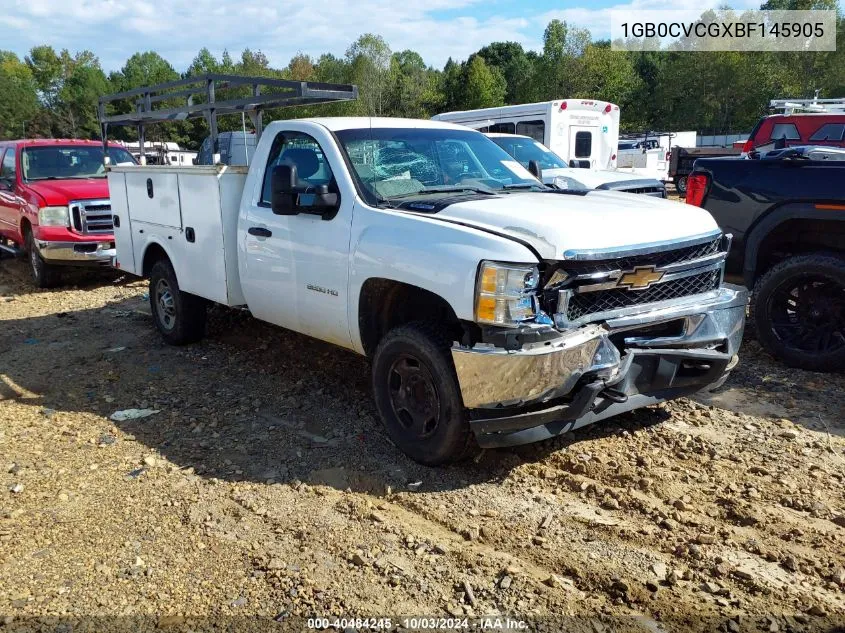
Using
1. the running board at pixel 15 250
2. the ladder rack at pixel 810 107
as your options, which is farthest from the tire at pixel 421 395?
the ladder rack at pixel 810 107

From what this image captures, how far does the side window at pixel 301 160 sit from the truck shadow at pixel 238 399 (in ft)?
5.02

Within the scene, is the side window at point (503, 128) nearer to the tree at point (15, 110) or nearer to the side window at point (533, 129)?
the side window at point (533, 129)

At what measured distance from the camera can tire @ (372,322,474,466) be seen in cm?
385

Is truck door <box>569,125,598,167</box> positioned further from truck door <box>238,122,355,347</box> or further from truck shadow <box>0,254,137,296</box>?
truck door <box>238,122,355,347</box>

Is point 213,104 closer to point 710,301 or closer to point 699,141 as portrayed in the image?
point 710,301

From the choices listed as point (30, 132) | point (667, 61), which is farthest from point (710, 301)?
point (30, 132)

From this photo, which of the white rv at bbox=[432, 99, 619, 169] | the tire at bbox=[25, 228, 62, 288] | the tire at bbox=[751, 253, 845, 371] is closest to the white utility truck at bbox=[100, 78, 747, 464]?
the tire at bbox=[751, 253, 845, 371]

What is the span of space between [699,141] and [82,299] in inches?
1941

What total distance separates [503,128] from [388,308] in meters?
13.5

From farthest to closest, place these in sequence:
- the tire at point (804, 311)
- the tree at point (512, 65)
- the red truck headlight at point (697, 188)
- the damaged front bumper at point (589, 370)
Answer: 1. the tree at point (512, 65)
2. the red truck headlight at point (697, 188)
3. the tire at point (804, 311)
4. the damaged front bumper at point (589, 370)

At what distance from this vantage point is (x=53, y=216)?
9.61 m

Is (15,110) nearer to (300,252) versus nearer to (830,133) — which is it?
(830,133)

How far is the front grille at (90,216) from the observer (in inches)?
380

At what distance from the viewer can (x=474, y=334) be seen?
12.1ft
